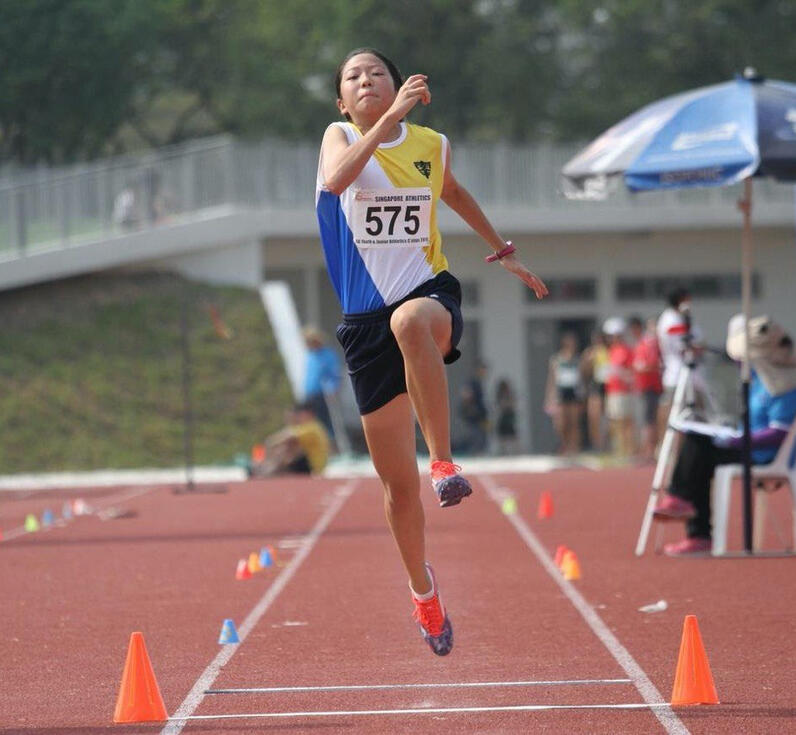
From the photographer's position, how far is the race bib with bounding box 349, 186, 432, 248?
6316 millimetres

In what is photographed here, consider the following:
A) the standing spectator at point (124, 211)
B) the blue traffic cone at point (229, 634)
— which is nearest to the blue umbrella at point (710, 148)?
the blue traffic cone at point (229, 634)

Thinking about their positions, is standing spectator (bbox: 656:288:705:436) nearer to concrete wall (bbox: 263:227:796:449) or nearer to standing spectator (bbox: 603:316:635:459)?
standing spectator (bbox: 603:316:635:459)

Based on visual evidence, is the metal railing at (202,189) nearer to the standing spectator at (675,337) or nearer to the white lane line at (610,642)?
the standing spectator at (675,337)

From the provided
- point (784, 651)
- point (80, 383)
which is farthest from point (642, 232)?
point (784, 651)

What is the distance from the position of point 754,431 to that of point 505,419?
20.6 m

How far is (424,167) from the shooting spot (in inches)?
252

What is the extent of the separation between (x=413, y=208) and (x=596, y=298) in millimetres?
30882

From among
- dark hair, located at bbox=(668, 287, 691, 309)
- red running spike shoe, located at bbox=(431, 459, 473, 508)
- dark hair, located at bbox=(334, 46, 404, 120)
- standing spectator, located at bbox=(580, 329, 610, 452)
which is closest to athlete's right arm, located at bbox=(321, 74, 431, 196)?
dark hair, located at bbox=(334, 46, 404, 120)

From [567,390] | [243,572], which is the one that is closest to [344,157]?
[243,572]

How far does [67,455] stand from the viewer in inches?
1079

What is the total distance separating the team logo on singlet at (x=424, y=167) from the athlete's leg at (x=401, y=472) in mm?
765

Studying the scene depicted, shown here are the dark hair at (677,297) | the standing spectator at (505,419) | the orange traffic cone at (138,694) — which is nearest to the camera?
the orange traffic cone at (138,694)

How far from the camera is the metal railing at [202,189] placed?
3241 centimetres

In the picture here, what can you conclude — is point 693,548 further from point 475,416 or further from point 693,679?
point 475,416
